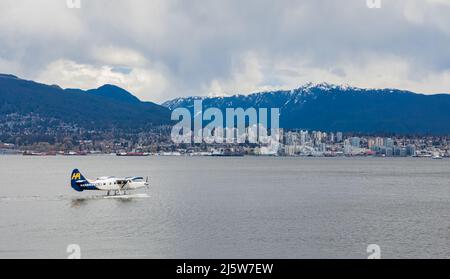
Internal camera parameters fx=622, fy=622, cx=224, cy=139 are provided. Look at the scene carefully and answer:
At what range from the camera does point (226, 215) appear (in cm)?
7631

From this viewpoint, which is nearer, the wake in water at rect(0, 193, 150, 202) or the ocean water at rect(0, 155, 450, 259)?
the ocean water at rect(0, 155, 450, 259)

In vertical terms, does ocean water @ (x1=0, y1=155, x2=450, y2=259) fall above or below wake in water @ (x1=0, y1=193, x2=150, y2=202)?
below

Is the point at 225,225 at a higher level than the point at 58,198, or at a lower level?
lower

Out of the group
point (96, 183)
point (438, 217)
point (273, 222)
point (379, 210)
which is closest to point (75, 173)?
point (96, 183)

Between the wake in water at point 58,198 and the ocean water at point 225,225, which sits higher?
the wake in water at point 58,198

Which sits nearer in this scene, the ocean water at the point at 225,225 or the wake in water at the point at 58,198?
the ocean water at the point at 225,225

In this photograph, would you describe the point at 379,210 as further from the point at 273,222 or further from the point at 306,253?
the point at 306,253

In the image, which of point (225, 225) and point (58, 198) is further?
point (58, 198)

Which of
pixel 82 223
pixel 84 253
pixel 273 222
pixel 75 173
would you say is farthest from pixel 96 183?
pixel 84 253

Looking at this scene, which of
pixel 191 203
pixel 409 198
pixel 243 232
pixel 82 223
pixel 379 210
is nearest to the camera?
pixel 243 232

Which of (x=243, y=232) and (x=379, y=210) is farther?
(x=379, y=210)
